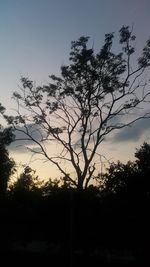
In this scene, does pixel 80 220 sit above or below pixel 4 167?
below

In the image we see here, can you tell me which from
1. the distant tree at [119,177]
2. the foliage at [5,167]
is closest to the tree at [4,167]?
the foliage at [5,167]

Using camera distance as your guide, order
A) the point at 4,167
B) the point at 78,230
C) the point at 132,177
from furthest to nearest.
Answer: the point at 4,167 < the point at 132,177 < the point at 78,230

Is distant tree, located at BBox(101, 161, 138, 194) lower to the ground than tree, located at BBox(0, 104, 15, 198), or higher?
lower

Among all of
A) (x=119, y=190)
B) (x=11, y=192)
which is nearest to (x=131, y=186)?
(x=119, y=190)

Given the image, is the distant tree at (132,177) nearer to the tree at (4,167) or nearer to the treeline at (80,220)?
the treeline at (80,220)

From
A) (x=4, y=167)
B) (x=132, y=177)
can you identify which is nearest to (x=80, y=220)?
(x=132, y=177)

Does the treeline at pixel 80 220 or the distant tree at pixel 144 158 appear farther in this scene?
the distant tree at pixel 144 158

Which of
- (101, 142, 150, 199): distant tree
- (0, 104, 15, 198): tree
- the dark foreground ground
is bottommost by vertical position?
the dark foreground ground

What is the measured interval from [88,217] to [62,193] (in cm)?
254

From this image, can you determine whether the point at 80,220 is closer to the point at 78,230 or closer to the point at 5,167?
the point at 78,230

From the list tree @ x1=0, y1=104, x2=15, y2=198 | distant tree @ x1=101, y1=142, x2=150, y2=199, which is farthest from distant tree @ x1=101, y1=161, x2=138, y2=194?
tree @ x1=0, y1=104, x2=15, y2=198

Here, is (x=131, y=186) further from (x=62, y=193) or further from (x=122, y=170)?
(x=62, y=193)

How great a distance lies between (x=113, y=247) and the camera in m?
24.7

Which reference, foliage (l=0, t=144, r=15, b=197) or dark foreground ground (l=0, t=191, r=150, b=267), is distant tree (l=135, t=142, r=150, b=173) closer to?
dark foreground ground (l=0, t=191, r=150, b=267)
